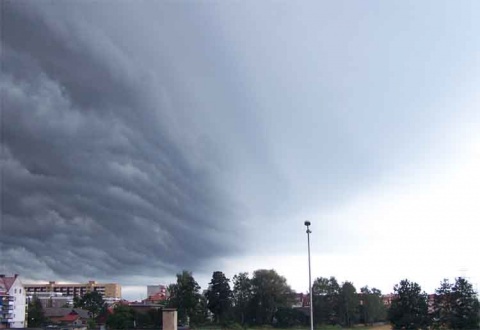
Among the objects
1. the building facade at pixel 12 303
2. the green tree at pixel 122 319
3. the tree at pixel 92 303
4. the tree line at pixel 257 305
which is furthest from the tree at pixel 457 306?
the tree at pixel 92 303

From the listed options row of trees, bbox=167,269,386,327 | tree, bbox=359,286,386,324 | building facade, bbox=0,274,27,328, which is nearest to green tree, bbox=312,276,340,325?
row of trees, bbox=167,269,386,327

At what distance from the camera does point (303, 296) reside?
14838 centimetres

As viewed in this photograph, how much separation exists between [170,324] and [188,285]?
77288mm

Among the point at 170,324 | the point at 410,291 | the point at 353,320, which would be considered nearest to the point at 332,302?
the point at 353,320

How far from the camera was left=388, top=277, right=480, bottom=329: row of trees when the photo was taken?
5946 centimetres

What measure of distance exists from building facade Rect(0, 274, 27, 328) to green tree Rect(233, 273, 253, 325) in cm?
4524

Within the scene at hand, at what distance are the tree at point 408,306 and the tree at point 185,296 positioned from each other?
41.7 m

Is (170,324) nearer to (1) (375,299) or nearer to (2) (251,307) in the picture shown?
(2) (251,307)

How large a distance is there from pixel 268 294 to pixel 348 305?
14847mm

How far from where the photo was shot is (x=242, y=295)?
329ft

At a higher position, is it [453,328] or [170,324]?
[170,324]

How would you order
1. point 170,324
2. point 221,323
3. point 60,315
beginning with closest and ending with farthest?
point 170,324
point 221,323
point 60,315

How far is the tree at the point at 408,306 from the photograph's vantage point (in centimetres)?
6246

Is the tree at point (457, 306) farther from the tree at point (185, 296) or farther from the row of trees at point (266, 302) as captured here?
the tree at point (185, 296)
